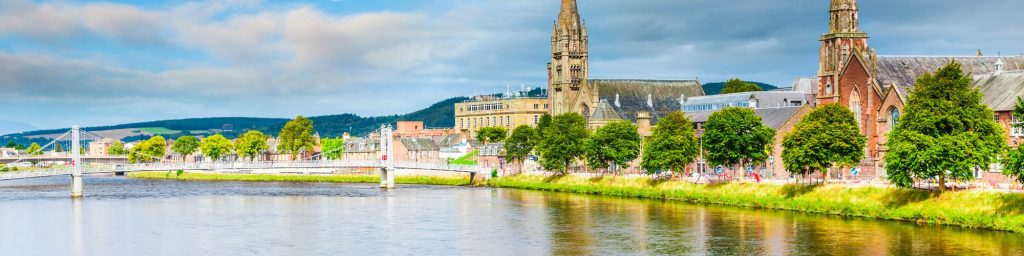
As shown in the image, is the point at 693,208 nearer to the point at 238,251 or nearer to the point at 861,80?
the point at 861,80

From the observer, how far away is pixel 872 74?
92.8 metres

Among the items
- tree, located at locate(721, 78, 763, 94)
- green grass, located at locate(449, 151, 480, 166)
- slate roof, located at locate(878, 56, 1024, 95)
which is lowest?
green grass, located at locate(449, 151, 480, 166)

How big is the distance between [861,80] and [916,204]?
3011 centimetres

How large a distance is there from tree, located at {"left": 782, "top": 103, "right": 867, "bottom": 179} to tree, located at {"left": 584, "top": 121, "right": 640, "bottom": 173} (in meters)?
26.0

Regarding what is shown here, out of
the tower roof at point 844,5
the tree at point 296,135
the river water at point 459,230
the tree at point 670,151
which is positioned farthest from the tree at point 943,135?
the tree at point 296,135

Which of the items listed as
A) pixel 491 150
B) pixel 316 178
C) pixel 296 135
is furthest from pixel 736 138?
pixel 296 135

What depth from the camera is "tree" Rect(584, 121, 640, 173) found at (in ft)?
346

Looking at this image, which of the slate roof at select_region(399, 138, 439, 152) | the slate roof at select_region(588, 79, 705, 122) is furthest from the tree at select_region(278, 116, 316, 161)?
the slate roof at select_region(588, 79, 705, 122)

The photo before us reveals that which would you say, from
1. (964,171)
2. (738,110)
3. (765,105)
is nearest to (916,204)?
(964,171)

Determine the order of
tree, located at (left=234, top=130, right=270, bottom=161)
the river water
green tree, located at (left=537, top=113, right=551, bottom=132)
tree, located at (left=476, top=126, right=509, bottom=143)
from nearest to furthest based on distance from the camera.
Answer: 1. the river water
2. green tree, located at (left=537, top=113, right=551, bottom=132)
3. tree, located at (left=476, top=126, right=509, bottom=143)
4. tree, located at (left=234, top=130, right=270, bottom=161)

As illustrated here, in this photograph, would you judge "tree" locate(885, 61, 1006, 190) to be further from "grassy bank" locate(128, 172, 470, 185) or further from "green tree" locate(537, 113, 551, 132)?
"grassy bank" locate(128, 172, 470, 185)

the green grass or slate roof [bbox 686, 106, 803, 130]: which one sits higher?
slate roof [bbox 686, 106, 803, 130]

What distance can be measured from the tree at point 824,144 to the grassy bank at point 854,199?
1809mm

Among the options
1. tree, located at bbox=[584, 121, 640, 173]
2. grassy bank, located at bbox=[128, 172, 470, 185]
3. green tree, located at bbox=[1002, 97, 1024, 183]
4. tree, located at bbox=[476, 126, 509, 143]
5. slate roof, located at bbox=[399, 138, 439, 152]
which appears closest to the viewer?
green tree, located at bbox=[1002, 97, 1024, 183]
